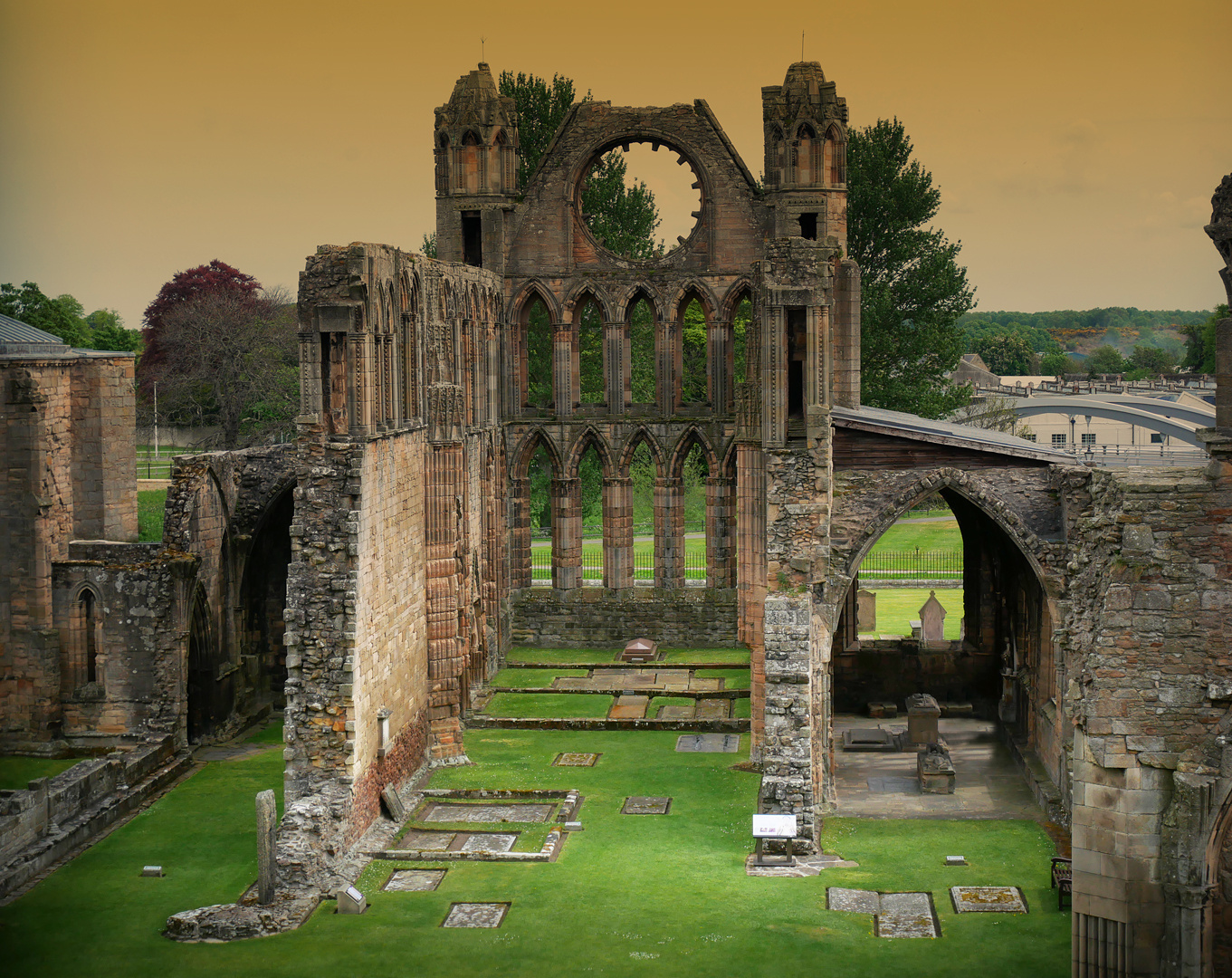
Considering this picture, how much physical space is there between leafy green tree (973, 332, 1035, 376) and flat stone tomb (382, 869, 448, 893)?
80.1 meters

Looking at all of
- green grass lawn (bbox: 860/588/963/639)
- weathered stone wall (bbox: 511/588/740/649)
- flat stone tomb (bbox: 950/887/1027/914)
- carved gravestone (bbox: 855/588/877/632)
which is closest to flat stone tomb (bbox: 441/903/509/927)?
flat stone tomb (bbox: 950/887/1027/914)

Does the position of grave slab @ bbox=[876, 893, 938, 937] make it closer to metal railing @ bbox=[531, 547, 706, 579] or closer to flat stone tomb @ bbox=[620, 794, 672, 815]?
flat stone tomb @ bbox=[620, 794, 672, 815]

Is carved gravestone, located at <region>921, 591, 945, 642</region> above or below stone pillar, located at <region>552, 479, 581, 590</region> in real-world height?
below

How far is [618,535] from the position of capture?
31.7m

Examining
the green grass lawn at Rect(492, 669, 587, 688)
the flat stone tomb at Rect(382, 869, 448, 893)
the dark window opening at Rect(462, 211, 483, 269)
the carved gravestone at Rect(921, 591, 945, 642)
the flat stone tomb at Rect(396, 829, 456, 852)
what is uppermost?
the dark window opening at Rect(462, 211, 483, 269)

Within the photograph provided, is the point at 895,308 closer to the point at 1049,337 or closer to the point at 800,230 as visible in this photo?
the point at 800,230

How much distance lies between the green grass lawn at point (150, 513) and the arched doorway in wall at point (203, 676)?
17.8m

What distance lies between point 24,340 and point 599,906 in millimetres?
17480

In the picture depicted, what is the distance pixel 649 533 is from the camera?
51844 millimetres

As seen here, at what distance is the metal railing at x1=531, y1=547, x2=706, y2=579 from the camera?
3931 centimetres

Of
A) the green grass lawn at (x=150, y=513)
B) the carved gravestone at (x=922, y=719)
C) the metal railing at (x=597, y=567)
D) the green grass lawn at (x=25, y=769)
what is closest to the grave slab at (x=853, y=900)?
the carved gravestone at (x=922, y=719)

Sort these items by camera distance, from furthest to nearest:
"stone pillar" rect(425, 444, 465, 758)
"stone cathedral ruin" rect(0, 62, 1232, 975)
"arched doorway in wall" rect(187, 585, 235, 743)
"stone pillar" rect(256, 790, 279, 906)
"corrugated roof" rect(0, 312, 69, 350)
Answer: "corrugated roof" rect(0, 312, 69, 350) → "arched doorway in wall" rect(187, 585, 235, 743) → "stone pillar" rect(425, 444, 465, 758) → "stone pillar" rect(256, 790, 279, 906) → "stone cathedral ruin" rect(0, 62, 1232, 975)

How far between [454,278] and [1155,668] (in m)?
16.4

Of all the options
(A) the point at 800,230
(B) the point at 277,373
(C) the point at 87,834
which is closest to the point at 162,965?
(C) the point at 87,834
